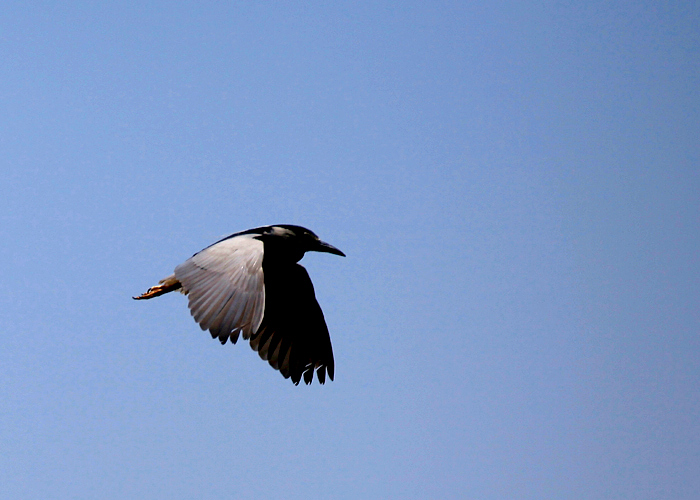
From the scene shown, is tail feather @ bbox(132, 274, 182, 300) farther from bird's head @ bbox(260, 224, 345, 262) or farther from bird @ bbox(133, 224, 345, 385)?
bird's head @ bbox(260, 224, 345, 262)

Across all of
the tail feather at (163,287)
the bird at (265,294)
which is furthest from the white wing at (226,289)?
the tail feather at (163,287)

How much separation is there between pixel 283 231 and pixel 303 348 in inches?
80.8

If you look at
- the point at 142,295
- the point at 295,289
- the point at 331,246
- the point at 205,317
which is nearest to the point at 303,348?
the point at 295,289

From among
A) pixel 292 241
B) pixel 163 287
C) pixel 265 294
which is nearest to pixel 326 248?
pixel 292 241

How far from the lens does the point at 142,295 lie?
13094 millimetres

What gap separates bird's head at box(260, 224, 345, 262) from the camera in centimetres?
1323

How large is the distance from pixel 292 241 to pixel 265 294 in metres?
0.90

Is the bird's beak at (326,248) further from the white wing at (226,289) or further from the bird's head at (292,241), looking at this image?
the white wing at (226,289)

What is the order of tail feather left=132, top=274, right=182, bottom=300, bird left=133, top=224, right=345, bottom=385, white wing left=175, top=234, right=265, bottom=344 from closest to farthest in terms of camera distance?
white wing left=175, top=234, right=265, bottom=344
bird left=133, top=224, right=345, bottom=385
tail feather left=132, top=274, right=182, bottom=300

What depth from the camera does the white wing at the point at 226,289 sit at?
10.7 m

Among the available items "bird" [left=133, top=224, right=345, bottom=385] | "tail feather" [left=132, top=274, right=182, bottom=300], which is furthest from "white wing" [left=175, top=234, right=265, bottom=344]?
"tail feather" [left=132, top=274, right=182, bottom=300]

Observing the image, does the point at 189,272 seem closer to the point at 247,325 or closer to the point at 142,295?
the point at 247,325

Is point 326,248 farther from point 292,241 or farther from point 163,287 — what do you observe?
point 163,287

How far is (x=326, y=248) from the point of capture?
13.4 m
